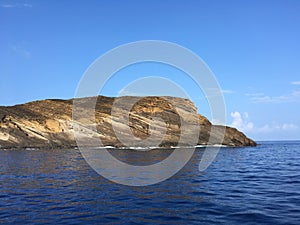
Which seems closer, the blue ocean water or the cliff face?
the blue ocean water

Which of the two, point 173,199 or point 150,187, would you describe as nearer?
point 173,199

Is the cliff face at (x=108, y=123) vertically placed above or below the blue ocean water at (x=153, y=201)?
above

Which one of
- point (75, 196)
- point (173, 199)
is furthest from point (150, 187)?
point (75, 196)

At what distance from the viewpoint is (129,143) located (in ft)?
338

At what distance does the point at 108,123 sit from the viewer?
101875mm

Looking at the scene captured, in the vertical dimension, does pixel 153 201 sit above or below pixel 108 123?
below

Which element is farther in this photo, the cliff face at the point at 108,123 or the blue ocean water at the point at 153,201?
the cliff face at the point at 108,123

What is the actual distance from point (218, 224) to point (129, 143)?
90081 millimetres

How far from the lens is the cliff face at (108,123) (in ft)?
308

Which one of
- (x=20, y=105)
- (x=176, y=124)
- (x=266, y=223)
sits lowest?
(x=266, y=223)

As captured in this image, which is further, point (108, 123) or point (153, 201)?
point (108, 123)

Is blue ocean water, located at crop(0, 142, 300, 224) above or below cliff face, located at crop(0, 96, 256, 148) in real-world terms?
below

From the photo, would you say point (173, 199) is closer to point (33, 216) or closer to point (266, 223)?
point (266, 223)

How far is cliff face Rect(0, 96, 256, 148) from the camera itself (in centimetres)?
9388
